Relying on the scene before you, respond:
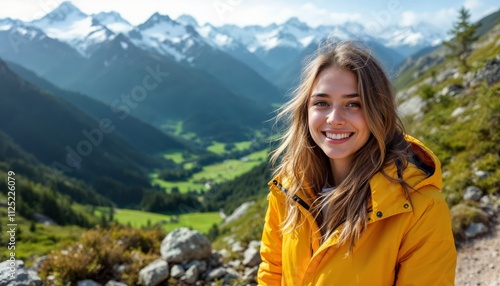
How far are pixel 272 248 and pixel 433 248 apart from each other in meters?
1.87

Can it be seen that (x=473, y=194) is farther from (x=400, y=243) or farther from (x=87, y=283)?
(x=87, y=283)

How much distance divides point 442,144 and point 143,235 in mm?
11950

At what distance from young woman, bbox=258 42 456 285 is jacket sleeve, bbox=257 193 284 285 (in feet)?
0.04

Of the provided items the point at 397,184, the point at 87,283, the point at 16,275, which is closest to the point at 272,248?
the point at 397,184

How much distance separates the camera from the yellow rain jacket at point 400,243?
282cm

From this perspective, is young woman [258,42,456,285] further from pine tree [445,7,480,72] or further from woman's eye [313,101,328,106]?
pine tree [445,7,480,72]

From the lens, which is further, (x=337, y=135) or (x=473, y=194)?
(x=473, y=194)

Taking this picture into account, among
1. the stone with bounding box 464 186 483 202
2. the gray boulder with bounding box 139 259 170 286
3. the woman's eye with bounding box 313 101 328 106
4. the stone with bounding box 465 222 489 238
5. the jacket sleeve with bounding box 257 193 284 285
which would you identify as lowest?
the stone with bounding box 465 222 489 238

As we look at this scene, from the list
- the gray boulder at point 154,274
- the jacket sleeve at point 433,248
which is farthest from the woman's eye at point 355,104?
the gray boulder at point 154,274

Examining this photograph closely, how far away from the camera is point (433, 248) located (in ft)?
9.25

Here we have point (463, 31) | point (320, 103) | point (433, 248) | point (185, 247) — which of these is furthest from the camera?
point (463, 31)

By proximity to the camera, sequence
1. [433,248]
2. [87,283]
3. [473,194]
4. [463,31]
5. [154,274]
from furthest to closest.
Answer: [463,31] < [473,194] < [154,274] < [87,283] < [433,248]

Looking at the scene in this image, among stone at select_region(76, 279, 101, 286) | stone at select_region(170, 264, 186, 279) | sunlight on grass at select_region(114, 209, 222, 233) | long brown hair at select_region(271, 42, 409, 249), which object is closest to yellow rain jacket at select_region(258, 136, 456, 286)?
long brown hair at select_region(271, 42, 409, 249)

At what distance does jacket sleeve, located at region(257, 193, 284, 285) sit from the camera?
4109mm
